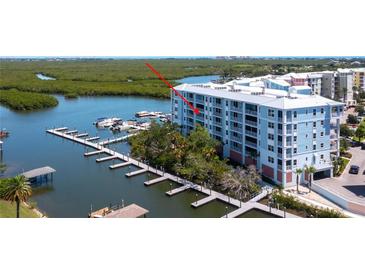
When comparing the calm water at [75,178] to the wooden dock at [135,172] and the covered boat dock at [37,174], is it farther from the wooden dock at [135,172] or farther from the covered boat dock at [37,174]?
the covered boat dock at [37,174]

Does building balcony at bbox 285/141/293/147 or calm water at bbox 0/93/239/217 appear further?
building balcony at bbox 285/141/293/147

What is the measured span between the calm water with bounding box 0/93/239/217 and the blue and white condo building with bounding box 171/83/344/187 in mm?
2511

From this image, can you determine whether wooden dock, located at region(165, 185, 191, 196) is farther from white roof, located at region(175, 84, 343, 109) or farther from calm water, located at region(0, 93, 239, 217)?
white roof, located at region(175, 84, 343, 109)

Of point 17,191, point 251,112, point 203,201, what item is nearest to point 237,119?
point 251,112

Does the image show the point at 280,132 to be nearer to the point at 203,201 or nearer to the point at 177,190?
the point at 203,201

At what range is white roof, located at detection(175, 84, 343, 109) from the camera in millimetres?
12758

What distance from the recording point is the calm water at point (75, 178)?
1206 cm

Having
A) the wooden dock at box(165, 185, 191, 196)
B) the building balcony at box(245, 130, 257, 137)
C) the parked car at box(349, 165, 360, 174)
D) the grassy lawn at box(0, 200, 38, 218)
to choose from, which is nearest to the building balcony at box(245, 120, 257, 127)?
the building balcony at box(245, 130, 257, 137)

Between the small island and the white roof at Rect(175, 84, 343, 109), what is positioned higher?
the white roof at Rect(175, 84, 343, 109)

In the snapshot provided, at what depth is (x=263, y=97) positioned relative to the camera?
1397 cm

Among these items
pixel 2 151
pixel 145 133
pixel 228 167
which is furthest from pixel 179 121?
pixel 2 151

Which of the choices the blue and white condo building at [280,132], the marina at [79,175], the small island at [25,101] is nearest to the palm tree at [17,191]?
the marina at [79,175]

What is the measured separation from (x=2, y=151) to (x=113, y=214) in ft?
36.3

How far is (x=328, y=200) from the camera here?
37.7ft
